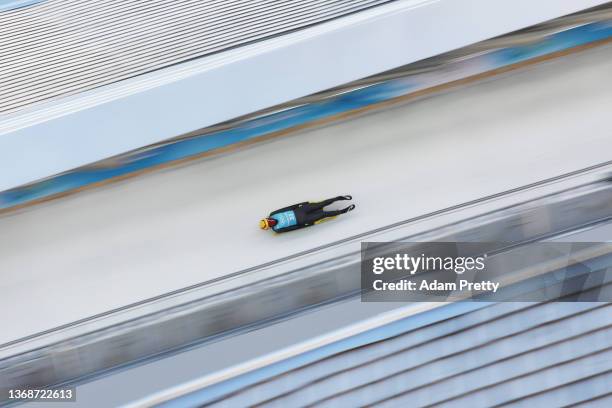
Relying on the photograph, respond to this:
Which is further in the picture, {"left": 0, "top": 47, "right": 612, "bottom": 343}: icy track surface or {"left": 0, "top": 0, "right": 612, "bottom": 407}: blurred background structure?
{"left": 0, "top": 47, "right": 612, "bottom": 343}: icy track surface

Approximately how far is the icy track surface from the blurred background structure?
15mm

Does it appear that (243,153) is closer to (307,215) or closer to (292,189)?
(292,189)

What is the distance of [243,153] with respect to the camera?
4551mm

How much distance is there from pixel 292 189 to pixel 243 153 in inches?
19.6

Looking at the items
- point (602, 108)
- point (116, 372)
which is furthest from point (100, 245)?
point (602, 108)

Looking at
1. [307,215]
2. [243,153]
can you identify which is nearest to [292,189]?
[307,215]

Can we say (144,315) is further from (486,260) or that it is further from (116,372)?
(486,260)

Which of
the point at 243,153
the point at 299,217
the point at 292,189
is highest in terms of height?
the point at 243,153

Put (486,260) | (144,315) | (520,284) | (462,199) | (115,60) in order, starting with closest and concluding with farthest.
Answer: (520,284) → (486,260) → (144,315) → (462,199) → (115,60)

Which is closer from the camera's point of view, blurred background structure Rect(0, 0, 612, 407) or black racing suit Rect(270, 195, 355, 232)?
blurred background structure Rect(0, 0, 612, 407)

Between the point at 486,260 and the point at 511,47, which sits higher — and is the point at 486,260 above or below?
below

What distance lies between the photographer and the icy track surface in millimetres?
4082

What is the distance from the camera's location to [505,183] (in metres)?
4.09

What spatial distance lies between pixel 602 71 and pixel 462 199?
153cm
